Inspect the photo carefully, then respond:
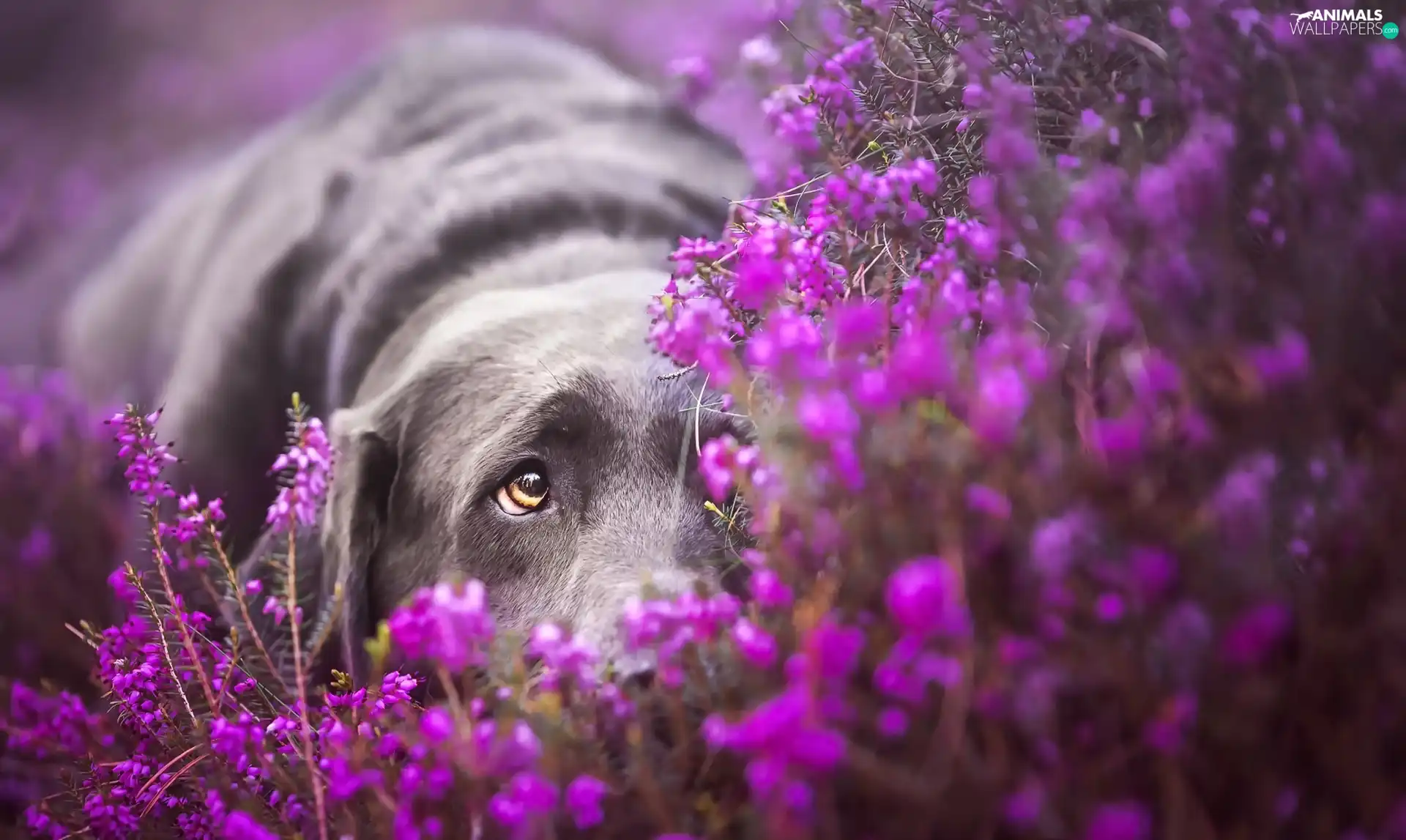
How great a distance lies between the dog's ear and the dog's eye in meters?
0.32

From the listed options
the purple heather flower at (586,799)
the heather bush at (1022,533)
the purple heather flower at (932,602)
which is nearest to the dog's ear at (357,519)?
the heather bush at (1022,533)

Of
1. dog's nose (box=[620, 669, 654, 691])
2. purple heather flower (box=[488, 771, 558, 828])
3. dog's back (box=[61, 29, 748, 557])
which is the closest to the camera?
purple heather flower (box=[488, 771, 558, 828])

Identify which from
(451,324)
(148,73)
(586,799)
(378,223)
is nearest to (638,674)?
(586,799)

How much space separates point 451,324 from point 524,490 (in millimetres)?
532

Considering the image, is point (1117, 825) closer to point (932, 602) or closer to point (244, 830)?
point (932, 602)

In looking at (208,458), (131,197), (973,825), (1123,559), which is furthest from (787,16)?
(131,197)

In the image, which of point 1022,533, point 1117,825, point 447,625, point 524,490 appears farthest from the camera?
point 524,490

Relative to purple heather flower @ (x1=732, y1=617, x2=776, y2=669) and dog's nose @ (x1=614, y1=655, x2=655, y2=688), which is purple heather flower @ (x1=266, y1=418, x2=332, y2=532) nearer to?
dog's nose @ (x1=614, y1=655, x2=655, y2=688)

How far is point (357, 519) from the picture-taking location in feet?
6.79

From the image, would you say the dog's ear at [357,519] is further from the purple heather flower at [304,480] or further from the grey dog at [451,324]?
the purple heather flower at [304,480]

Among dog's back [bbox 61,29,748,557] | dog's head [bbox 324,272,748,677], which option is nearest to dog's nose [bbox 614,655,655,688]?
dog's head [bbox 324,272,748,677]

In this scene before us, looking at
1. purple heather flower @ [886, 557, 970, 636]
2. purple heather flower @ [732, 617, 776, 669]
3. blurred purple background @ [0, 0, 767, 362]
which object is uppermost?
blurred purple background @ [0, 0, 767, 362]

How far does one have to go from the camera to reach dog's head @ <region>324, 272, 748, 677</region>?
1.80 metres

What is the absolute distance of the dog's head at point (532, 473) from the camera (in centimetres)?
180
